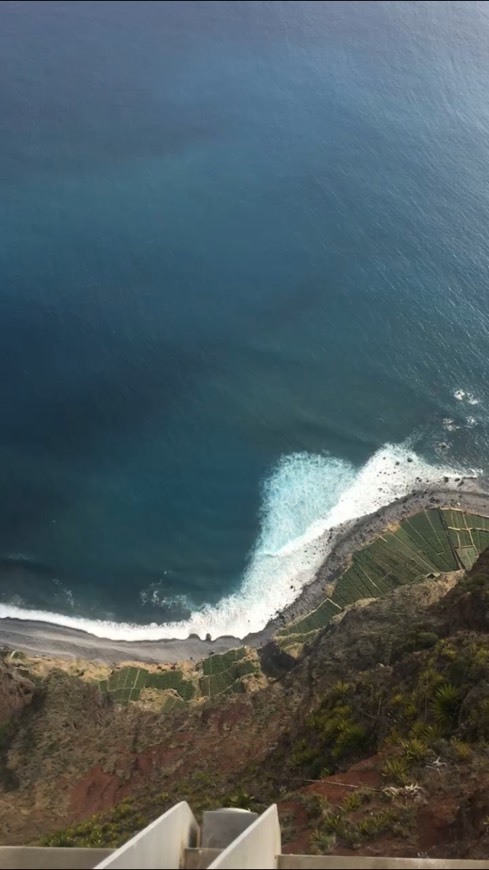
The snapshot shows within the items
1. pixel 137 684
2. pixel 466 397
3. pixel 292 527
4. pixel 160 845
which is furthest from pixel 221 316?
pixel 160 845

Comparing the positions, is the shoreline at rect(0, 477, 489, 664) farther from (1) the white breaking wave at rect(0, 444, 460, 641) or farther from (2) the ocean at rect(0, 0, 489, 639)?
(2) the ocean at rect(0, 0, 489, 639)

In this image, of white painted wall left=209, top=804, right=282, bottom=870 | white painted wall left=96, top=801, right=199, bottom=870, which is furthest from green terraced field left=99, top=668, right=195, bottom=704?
white painted wall left=209, top=804, right=282, bottom=870

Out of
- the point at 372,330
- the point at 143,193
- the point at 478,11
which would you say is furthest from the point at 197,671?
the point at 478,11

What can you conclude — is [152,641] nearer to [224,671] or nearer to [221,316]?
[224,671]

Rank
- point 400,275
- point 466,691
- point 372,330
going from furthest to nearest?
1. point 400,275
2. point 372,330
3. point 466,691

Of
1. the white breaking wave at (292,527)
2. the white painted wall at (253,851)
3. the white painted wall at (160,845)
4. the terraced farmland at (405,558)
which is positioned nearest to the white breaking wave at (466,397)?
the white breaking wave at (292,527)

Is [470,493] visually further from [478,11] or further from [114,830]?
[478,11]
